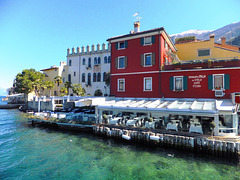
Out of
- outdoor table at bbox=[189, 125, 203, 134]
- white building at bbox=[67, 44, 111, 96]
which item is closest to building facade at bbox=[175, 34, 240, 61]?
outdoor table at bbox=[189, 125, 203, 134]

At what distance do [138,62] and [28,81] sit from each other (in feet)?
120

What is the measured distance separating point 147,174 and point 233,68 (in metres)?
14.5

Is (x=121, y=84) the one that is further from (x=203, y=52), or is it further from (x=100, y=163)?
(x=203, y=52)

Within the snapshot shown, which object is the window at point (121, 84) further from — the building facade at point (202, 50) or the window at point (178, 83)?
the building facade at point (202, 50)

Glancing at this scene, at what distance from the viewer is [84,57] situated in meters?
40.3

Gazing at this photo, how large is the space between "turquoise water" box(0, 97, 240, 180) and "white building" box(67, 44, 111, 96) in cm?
2341

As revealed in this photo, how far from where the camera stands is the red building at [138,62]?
19.0m

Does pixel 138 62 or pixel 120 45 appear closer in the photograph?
pixel 138 62

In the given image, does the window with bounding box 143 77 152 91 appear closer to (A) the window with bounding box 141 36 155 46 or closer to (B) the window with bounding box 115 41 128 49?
(A) the window with bounding box 141 36 155 46

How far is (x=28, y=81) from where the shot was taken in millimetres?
41500

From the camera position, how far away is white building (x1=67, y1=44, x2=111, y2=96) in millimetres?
37219

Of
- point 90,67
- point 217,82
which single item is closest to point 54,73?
point 90,67

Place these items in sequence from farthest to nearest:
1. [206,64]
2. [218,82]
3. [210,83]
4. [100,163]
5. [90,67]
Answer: [90,67], [206,64], [210,83], [218,82], [100,163]

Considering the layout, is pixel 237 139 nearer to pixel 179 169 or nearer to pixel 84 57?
pixel 179 169
